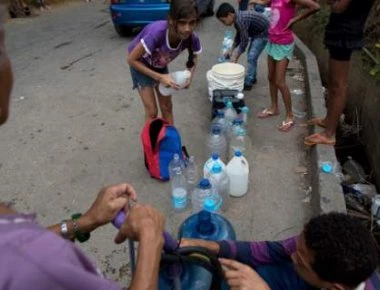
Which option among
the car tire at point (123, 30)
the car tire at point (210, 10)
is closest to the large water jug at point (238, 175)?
the car tire at point (123, 30)

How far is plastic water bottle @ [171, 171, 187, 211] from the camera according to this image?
3180 mm

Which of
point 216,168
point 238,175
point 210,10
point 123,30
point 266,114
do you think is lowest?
point 210,10

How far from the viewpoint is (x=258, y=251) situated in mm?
2047

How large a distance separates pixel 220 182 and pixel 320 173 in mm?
856

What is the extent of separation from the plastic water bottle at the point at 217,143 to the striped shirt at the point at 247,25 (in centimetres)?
144

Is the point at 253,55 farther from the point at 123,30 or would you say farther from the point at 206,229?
the point at 123,30

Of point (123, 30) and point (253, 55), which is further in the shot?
point (123, 30)

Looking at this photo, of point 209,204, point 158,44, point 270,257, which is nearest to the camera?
point 270,257

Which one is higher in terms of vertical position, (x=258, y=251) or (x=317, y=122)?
(x=258, y=251)

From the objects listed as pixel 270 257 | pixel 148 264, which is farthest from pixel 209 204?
pixel 148 264

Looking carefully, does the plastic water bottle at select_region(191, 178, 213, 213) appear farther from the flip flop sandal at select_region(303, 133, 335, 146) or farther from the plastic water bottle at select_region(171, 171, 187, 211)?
the flip flop sandal at select_region(303, 133, 335, 146)

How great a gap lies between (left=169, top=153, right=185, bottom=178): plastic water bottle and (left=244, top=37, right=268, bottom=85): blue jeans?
2.35 meters

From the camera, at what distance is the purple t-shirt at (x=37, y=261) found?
75 centimetres

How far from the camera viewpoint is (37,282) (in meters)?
0.77
